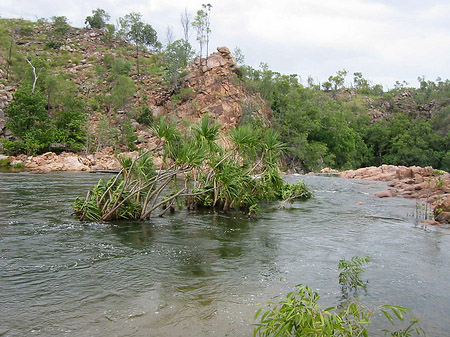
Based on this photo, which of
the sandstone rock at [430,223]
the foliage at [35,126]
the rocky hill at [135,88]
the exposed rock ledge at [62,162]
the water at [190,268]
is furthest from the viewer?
the rocky hill at [135,88]

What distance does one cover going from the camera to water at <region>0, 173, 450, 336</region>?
18.2 feet

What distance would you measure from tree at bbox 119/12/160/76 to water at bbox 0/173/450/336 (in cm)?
5958

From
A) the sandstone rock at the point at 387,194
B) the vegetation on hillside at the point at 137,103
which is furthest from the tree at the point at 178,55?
the sandstone rock at the point at 387,194

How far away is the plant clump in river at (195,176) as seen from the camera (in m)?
11.4

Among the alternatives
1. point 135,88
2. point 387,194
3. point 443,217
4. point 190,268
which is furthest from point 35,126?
point 443,217

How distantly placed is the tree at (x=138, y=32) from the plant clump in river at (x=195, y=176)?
56.6 meters

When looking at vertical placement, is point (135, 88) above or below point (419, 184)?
above

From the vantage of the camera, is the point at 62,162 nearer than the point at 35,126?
Yes

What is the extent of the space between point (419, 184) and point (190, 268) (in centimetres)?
1913

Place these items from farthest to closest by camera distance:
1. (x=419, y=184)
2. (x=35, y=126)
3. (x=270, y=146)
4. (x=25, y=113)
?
(x=35, y=126)
(x=25, y=113)
(x=419, y=184)
(x=270, y=146)

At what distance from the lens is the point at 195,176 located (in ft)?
48.1

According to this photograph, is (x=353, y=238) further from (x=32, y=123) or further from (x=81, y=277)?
(x=32, y=123)

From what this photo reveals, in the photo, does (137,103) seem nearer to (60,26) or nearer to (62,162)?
(62,162)

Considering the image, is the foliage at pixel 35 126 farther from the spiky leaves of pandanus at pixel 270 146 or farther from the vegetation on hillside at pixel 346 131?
the spiky leaves of pandanus at pixel 270 146
